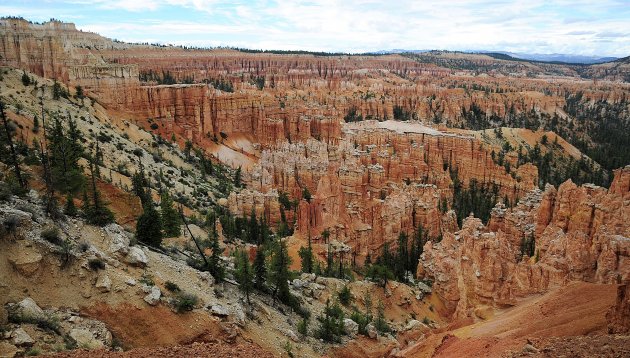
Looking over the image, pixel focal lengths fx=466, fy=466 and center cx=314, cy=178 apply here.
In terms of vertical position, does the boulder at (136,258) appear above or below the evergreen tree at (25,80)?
below

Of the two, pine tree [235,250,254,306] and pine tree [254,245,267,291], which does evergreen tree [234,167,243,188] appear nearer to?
pine tree [254,245,267,291]

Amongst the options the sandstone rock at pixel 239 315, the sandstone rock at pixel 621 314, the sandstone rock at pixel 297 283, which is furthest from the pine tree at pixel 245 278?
the sandstone rock at pixel 621 314

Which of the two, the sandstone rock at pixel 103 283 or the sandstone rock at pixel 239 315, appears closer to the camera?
the sandstone rock at pixel 103 283

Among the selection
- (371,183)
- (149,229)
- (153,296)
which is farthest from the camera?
(371,183)

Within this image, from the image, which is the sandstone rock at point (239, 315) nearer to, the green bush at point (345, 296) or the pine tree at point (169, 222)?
the green bush at point (345, 296)

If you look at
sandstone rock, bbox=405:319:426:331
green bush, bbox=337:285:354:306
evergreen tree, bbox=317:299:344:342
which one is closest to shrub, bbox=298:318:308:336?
evergreen tree, bbox=317:299:344:342

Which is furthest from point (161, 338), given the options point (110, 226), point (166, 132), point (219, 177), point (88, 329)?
point (166, 132)

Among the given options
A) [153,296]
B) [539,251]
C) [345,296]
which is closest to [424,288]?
[539,251]

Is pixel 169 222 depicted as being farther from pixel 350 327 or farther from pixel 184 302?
pixel 350 327
